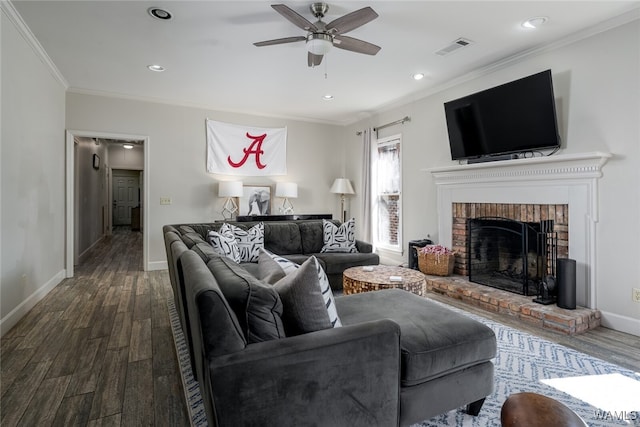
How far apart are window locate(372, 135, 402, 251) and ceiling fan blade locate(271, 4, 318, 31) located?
3059 mm

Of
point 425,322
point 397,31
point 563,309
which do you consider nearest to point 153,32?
point 397,31

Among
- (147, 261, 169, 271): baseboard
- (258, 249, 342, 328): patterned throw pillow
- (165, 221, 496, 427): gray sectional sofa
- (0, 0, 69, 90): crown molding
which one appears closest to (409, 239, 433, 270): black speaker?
(165, 221, 496, 427): gray sectional sofa

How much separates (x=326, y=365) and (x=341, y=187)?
16.2ft

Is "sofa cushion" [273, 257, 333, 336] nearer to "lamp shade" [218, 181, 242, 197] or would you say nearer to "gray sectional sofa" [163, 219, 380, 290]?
"gray sectional sofa" [163, 219, 380, 290]

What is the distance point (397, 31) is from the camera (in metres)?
3.04

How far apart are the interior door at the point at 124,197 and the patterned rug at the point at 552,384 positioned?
11.0 meters

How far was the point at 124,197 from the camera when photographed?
1176 cm

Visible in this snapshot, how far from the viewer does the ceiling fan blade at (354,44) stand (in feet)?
8.79

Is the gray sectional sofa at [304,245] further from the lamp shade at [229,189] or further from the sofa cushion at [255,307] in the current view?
the sofa cushion at [255,307]

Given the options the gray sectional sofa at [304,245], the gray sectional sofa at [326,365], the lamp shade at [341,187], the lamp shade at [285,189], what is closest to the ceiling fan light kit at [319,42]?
the gray sectional sofa at [326,365]

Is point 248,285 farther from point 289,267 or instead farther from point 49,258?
point 49,258

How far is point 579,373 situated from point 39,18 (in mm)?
4940

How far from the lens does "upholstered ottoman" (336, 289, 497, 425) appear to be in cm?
142

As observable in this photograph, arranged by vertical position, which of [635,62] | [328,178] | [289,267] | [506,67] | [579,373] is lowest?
[579,373]
